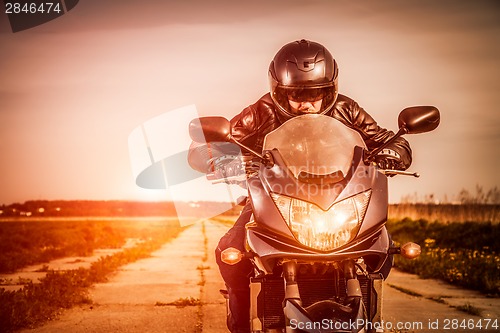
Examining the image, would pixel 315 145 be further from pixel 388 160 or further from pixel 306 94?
pixel 306 94

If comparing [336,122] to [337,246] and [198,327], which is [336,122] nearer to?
[337,246]

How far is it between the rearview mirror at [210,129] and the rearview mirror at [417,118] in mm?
1037

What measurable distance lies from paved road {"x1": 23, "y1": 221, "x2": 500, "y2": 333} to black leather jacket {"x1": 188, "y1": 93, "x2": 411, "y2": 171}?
9.03 feet

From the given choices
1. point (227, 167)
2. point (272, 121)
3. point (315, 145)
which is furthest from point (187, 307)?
point (315, 145)

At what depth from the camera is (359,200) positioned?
12.7 feet

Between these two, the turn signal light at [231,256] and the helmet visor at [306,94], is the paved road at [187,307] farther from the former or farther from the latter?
the turn signal light at [231,256]

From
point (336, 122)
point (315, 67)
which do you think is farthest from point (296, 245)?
point (315, 67)

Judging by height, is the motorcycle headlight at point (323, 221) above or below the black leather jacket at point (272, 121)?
below

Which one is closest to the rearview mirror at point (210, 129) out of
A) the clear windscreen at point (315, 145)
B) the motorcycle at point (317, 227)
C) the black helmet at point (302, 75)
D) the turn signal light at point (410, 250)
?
the motorcycle at point (317, 227)

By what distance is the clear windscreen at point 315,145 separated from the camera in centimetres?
401

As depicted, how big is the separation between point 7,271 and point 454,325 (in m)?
10.1

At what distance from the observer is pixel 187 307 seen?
30.4 ft

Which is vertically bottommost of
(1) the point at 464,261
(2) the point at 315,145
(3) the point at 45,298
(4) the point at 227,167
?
(1) the point at 464,261

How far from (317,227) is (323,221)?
44mm
